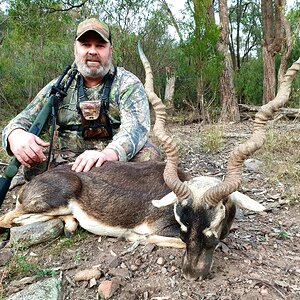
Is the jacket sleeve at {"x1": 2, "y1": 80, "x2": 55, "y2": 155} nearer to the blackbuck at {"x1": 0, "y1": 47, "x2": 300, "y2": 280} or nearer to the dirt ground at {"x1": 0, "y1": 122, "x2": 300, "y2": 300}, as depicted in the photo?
the blackbuck at {"x1": 0, "y1": 47, "x2": 300, "y2": 280}

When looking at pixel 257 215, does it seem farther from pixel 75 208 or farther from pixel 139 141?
pixel 75 208

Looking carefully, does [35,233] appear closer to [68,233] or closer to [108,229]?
[68,233]

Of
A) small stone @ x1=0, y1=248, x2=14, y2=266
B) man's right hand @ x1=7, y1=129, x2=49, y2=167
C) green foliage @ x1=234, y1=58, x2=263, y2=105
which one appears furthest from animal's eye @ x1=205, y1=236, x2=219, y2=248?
green foliage @ x1=234, y1=58, x2=263, y2=105

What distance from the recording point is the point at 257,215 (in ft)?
15.3

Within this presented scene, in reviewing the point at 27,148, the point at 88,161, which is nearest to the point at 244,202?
the point at 88,161

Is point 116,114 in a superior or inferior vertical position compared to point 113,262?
superior

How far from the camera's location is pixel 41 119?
4.85 metres

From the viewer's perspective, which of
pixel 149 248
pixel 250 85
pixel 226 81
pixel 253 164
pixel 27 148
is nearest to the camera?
pixel 149 248

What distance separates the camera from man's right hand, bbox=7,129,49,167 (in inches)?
174

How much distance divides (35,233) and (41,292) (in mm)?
1174

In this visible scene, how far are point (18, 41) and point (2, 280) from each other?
34.6ft

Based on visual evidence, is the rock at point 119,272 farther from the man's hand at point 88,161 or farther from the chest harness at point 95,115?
the chest harness at point 95,115

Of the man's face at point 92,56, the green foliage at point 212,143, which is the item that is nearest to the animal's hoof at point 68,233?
the man's face at point 92,56

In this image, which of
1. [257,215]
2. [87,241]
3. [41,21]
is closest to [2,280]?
[87,241]
